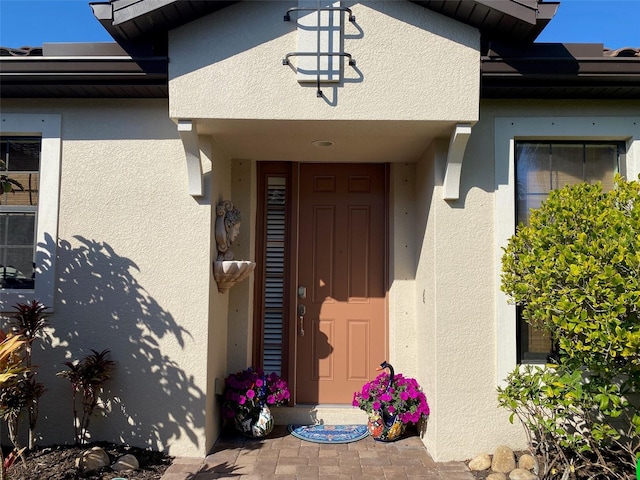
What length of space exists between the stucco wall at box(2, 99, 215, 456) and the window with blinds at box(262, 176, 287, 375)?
3.96 feet

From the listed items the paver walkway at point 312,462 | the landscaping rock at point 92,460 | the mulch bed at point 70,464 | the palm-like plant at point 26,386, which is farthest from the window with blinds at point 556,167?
the palm-like plant at point 26,386

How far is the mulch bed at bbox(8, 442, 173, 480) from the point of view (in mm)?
3953

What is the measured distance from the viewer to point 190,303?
15.3ft

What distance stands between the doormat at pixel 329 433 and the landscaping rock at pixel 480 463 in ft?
3.85

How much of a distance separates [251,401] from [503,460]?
2.45 meters

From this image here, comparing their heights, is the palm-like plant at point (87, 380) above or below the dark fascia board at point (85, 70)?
below

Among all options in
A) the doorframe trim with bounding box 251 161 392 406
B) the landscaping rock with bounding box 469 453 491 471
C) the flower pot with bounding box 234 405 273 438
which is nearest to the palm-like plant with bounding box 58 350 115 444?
the flower pot with bounding box 234 405 273 438

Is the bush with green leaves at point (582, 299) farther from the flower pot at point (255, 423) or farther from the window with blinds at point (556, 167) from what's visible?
the flower pot at point (255, 423)

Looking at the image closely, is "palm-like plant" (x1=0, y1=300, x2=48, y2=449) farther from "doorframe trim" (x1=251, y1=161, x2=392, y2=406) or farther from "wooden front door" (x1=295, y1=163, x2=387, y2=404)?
"wooden front door" (x1=295, y1=163, x2=387, y2=404)

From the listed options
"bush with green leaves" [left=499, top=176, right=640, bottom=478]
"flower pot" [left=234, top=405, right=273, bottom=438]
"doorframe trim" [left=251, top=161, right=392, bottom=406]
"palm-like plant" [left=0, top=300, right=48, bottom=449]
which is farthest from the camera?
"doorframe trim" [left=251, top=161, right=392, bottom=406]

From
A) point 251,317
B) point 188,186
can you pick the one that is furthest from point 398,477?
point 188,186

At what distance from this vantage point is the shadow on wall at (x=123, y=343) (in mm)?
4605

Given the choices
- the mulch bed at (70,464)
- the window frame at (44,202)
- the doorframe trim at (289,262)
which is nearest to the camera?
the mulch bed at (70,464)

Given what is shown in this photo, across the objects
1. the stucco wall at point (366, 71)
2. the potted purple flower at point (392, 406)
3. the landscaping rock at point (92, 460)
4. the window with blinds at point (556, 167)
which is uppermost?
the stucco wall at point (366, 71)
